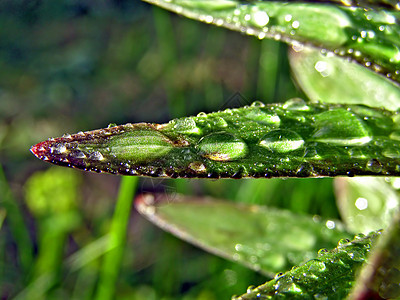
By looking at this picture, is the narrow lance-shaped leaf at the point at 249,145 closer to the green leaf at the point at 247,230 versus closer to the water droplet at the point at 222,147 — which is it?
the water droplet at the point at 222,147

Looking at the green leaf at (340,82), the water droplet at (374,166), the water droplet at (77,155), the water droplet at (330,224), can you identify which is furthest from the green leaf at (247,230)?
the water droplet at (77,155)

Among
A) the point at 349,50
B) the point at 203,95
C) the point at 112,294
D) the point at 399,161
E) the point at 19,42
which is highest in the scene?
the point at 349,50

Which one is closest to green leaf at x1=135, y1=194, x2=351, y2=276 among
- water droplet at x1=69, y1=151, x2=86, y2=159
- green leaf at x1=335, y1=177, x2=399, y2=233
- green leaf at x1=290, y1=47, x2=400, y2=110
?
green leaf at x1=335, y1=177, x2=399, y2=233

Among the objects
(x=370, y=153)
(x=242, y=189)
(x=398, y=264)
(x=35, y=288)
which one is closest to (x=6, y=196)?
(x=35, y=288)

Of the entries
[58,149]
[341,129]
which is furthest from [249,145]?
[58,149]

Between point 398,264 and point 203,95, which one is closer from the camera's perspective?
point 398,264

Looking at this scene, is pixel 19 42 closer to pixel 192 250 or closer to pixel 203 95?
pixel 203 95
